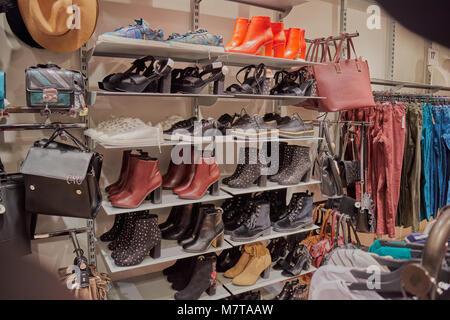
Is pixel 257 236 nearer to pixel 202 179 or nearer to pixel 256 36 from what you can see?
pixel 202 179

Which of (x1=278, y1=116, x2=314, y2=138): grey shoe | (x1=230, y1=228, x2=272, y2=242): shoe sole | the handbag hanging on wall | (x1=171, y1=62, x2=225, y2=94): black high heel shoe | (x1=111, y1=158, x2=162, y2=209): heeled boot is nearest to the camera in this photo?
(x1=111, y1=158, x2=162, y2=209): heeled boot

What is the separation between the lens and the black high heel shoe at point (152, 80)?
185 centimetres

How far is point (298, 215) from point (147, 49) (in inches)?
59.3

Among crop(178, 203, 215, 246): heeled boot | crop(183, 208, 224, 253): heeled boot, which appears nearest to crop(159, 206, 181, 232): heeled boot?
crop(178, 203, 215, 246): heeled boot

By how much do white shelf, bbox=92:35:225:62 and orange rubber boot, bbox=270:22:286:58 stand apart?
492mm

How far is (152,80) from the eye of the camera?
6.23ft

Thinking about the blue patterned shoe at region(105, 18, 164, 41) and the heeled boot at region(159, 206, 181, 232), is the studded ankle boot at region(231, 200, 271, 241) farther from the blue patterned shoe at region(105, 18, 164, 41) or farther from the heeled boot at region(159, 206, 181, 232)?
the blue patterned shoe at region(105, 18, 164, 41)

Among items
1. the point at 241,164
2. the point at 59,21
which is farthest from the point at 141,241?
the point at 59,21

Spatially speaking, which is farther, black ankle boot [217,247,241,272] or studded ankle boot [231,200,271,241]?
black ankle boot [217,247,241,272]

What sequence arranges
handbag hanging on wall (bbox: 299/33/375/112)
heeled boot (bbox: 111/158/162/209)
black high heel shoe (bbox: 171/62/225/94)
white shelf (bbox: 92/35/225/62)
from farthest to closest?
handbag hanging on wall (bbox: 299/33/375/112) → black high heel shoe (bbox: 171/62/225/94) → heeled boot (bbox: 111/158/162/209) → white shelf (bbox: 92/35/225/62)

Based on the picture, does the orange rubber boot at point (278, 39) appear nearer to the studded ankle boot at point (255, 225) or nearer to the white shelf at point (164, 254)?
the studded ankle boot at point (255, 225)

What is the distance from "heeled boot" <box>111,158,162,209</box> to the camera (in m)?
1.92
